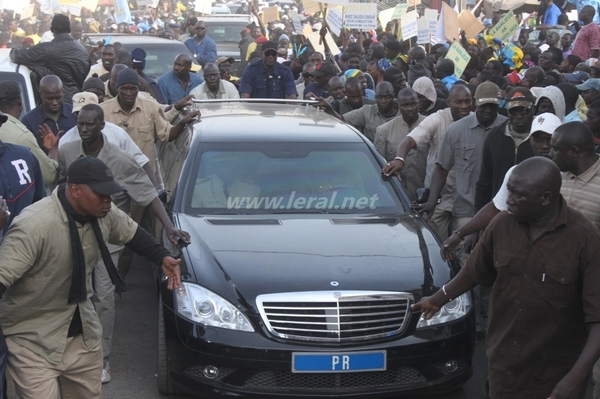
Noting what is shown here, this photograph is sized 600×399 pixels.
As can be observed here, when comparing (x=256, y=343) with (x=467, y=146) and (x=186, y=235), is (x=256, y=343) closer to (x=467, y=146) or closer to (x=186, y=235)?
(x=186, y=235)

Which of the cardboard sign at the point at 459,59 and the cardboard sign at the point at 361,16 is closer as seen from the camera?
the cardboard sign at the point at 459,59

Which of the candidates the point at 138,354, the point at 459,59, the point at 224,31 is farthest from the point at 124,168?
the point at 224,31

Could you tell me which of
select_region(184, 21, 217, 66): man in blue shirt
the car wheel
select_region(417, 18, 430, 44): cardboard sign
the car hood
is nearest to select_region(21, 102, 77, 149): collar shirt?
the car hood

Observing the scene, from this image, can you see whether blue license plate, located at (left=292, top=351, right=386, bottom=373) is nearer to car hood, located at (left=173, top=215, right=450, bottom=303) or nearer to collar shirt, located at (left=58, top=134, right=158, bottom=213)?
car hood, located at (left=173, top=215, right=450, bottom=303)

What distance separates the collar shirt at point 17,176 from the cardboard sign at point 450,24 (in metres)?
11.6

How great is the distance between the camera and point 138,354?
6.32 meters

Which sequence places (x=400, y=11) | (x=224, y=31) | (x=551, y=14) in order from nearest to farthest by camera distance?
(x=400, y=11) → (x=551, y=14) → (x=224, y=31)

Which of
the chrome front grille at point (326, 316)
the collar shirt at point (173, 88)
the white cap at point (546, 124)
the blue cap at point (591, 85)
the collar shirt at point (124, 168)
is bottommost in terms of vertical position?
the collar shirt at point (173, 88)

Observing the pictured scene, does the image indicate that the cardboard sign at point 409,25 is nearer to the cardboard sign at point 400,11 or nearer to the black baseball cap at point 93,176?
the cardboard sign at point 400,11

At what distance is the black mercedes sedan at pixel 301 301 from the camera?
495 centimetres

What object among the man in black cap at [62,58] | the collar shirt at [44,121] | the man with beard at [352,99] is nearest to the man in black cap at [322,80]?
the man with beard at [352,99]

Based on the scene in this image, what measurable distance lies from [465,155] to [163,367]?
2955mm

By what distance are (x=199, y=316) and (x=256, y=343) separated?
37 centimetres

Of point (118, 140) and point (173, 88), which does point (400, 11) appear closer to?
point (173, 88)
